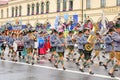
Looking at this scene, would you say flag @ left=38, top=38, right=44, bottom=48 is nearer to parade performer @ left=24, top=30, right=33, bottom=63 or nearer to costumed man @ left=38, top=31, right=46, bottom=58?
costumed man @ left=38, top=31, right=46, bottom=58

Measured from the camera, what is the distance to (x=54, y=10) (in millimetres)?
50219

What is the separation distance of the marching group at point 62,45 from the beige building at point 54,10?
1216cm

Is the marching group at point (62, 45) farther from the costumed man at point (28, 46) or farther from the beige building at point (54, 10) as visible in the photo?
the beige building at point (54, 10)

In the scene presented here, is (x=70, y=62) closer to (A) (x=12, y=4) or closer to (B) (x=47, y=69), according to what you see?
(B) (x=47, y=69)

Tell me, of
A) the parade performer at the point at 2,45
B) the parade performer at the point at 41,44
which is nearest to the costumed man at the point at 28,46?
the parade performer at the point at 41,44

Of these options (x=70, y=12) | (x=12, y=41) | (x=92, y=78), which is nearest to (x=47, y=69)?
(x=92, y=78)

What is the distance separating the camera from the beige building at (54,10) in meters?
38.7

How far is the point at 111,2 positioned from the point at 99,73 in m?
24.0

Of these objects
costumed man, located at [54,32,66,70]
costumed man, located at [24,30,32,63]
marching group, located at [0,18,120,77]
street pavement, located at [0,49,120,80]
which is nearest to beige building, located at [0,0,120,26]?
marching group, located at [0,18,120,77]

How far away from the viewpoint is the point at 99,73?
49.6 feet

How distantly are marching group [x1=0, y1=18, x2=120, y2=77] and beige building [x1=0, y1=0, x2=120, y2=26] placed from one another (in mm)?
12161

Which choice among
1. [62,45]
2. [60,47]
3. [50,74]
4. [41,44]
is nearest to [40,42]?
[41,44]

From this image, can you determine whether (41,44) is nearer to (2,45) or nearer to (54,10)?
(2,45)

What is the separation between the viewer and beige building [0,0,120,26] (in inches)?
1522
